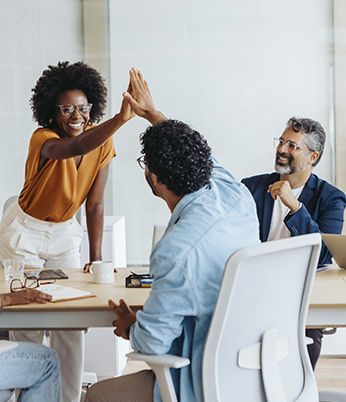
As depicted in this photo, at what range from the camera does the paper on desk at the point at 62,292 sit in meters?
1.62

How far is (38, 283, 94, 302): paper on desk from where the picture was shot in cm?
162

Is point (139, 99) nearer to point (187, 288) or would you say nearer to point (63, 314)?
point (63, 314)

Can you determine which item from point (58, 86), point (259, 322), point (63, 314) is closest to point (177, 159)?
point (259, 322)

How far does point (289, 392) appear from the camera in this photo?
128cm

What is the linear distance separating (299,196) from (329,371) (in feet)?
3.75

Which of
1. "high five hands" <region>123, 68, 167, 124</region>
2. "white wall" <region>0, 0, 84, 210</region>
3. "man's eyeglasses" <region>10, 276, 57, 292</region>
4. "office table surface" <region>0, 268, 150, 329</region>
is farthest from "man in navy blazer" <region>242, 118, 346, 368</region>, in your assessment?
"white wall" <region>0, 0, 84, 210</region>

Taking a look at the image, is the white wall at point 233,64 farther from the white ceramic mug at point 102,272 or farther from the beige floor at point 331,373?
the white ceramic mug at point 102,272

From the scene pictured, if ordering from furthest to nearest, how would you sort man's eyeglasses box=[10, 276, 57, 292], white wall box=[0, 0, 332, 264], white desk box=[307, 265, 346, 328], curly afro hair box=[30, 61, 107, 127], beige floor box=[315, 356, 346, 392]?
1. white wall box=[0, 0, 332, 264]
2. beige floor box=[315, 356, 346, 392]
3. curly afro hair box=[30, 61, 107, 127]
4. man's eyeglasses box=[10, 276, 57, 292]
5. white desk box=[307, 265, 346, 328]

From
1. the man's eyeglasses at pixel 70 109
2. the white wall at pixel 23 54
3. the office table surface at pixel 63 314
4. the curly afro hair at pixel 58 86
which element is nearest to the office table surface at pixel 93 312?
the office table surface at pixel 63 314

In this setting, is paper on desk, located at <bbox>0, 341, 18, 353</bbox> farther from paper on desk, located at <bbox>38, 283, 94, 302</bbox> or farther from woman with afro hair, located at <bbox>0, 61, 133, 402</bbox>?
woman with afro hair, located at <bbox>0, 61, 133, 402</bbox>

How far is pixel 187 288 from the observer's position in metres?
1.16

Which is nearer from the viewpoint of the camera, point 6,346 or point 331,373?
point 6,346

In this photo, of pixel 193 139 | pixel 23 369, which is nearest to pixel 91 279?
pixel 23 369

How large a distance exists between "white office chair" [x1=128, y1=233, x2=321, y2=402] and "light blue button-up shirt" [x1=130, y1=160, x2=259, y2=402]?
1.8 inches
